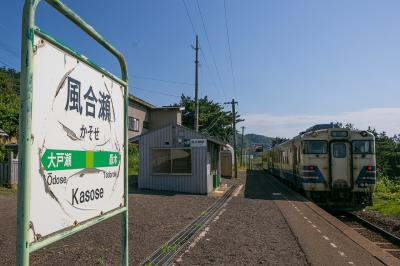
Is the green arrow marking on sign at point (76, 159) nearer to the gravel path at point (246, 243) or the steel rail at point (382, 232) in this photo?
the gravel path at point (246, 243)

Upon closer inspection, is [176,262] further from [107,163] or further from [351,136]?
[351,136]

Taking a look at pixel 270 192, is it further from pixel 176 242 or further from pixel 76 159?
pixel 76 159

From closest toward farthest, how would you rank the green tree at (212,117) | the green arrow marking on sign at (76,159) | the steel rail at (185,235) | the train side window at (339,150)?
the green arrow marking on sign at (76,159), the steel rail at (185,235), the train side window at (339,150), the green tree at (212,117)

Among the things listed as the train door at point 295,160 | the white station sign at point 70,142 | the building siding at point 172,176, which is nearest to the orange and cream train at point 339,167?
the train door at point 295,160

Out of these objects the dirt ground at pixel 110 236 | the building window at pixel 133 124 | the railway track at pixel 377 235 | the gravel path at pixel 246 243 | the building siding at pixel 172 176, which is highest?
the building window at pixel 133 124

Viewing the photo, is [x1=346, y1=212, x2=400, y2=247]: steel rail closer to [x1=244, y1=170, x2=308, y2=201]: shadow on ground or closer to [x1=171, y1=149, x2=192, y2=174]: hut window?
[x1=244, y1=170, x2=308, y2=201]: shadow on ground

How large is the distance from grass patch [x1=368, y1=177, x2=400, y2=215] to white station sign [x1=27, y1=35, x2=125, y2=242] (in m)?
14.2

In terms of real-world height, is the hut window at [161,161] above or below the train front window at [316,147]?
below

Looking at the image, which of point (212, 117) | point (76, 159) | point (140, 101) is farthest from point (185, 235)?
point (212, 117)

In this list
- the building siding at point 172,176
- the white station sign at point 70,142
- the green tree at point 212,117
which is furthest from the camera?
the green tree at point 212,117

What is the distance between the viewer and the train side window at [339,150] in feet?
→ 52.0

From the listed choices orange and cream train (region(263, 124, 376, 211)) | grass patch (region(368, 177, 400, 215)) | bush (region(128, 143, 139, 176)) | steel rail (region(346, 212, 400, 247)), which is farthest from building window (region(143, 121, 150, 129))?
steel rail (region(346, 212, 400, 247))

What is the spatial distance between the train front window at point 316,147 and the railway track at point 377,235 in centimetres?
274

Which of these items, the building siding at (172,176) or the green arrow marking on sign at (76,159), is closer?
the green arrow marking on sign at (76,159)
